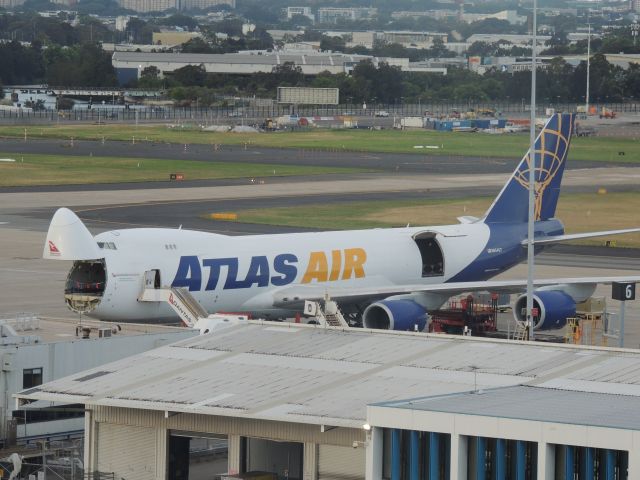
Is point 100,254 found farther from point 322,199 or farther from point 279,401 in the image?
point 322,199

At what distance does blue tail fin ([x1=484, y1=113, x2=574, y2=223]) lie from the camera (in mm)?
70500

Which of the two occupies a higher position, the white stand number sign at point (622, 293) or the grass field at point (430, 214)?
the white stand number sign at point (622, 293)

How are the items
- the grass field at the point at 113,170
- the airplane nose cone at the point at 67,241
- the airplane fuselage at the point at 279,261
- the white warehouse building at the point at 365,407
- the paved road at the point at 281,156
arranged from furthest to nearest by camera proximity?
the paved road at the point at 281,156 < the grass field at the point at 113,170 < the airplane fuselage at the point at 279,261 < the airplane nose cone at the point at 67,241 < the white warehouse building at the point at 365,407

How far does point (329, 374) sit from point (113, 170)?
111909 mm

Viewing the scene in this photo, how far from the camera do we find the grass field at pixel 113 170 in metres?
140

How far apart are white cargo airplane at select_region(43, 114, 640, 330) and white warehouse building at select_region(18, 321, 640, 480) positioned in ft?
41.8

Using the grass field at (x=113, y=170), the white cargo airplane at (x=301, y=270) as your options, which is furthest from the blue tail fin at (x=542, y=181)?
the grass field at (x=113, y=170)

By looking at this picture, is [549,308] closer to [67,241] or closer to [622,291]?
[622,291]

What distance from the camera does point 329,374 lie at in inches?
1565

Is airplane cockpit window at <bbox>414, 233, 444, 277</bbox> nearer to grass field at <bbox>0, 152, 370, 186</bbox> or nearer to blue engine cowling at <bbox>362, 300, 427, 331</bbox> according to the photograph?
blue engine cowling at <bbox>362, 300, 427, 331</bbox>

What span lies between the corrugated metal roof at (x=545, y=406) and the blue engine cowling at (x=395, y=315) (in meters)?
21.1

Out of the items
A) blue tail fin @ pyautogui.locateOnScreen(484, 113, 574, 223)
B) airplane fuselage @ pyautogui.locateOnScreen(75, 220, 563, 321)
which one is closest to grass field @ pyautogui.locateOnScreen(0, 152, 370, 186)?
blue tail fin @ pyautogui.locateOnScreen(484, 113, 574, 223)

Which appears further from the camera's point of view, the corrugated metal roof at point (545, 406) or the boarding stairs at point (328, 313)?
the boarding stairs at point (328, 313)

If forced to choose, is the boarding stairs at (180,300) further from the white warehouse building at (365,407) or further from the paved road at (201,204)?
the paved road at (201,204)
